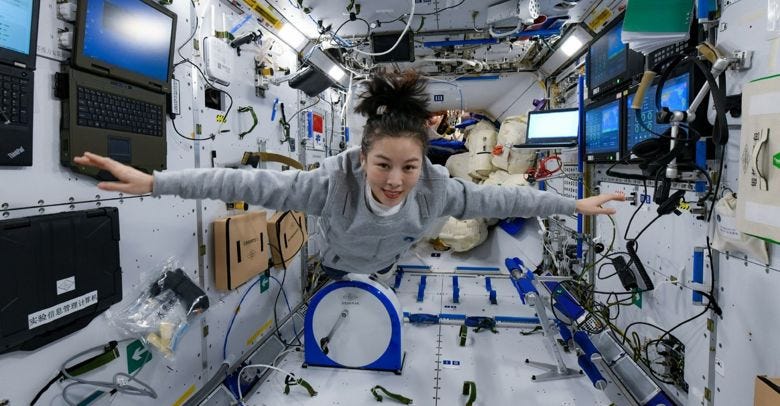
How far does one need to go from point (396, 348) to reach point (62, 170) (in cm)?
225

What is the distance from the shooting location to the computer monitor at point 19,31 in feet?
4.30

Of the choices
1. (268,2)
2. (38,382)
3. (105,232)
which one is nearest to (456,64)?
(268,2)

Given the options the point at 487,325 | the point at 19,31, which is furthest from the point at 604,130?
the point at 19,31

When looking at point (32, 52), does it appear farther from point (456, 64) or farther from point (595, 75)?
point (456, 64)

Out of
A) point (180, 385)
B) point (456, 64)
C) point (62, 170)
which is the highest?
point (456, 64)

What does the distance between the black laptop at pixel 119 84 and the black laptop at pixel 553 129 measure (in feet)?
10.9

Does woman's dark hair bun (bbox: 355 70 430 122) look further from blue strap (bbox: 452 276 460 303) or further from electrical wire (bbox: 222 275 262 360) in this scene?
blue strap (bbox: 452 276 460 303)

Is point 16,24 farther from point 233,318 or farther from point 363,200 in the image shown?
point 233,318

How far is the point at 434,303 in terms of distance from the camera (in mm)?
4094

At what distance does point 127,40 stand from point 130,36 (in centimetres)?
3

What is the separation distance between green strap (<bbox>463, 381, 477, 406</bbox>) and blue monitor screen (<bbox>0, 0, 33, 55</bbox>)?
283cm

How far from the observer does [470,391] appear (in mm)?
2572

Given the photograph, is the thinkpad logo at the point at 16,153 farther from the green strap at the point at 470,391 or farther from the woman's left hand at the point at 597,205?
the green strap at the point at 470,391

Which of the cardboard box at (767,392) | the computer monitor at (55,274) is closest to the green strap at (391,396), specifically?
the computer monitor at (55,274)
